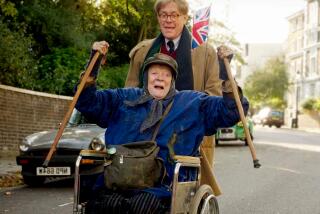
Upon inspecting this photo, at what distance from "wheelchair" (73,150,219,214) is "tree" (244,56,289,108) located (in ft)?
211

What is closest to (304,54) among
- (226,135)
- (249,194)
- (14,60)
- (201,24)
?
(226,135)

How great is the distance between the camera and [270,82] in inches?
2657

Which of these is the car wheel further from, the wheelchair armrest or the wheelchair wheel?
the wheelchair armrest

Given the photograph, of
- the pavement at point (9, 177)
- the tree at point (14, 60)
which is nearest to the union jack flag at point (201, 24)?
the tree at point (14, 60)

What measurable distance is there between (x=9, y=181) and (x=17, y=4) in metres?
11.3

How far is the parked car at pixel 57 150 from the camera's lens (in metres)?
9.08

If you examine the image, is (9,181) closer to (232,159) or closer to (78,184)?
(78,184)

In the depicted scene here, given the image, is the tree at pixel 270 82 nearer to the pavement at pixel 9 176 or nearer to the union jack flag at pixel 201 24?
the union jack flag at pixel 201 24

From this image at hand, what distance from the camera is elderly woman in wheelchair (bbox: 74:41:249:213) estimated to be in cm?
399

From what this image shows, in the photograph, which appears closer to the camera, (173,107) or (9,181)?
(173,107)

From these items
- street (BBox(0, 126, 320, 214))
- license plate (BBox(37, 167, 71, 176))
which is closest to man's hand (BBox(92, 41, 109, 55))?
street (BBox(0, 126, 320, 214))

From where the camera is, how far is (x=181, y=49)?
16.0ft

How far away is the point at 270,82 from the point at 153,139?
64611mm

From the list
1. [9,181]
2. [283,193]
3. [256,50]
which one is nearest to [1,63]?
[9,181]
